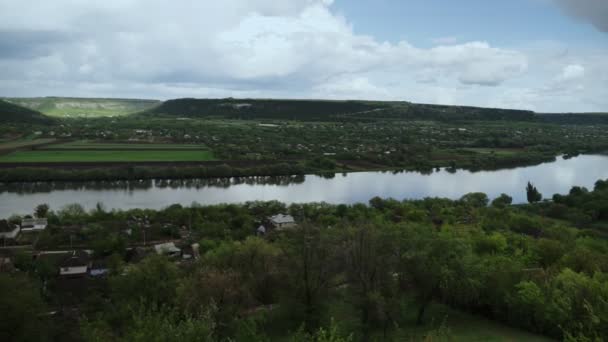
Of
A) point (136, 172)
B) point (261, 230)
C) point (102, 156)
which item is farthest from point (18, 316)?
point (102, 156)

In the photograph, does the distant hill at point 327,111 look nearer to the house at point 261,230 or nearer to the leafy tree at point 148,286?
the house at point 261,230

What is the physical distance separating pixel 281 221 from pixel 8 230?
14.2 metres

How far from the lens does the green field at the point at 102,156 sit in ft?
155

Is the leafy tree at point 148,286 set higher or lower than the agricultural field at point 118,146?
higher

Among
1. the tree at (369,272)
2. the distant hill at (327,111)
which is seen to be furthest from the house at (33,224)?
the distant hill at (327,111)

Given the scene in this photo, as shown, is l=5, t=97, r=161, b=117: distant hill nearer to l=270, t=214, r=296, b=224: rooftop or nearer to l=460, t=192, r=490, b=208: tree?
l=270, t=214, r=296, b=224: rooftop

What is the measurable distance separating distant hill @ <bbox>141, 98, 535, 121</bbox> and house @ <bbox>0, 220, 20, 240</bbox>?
10835cm

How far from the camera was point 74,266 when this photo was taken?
A: 57.5 ft

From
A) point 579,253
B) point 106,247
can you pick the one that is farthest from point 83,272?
point 579,253

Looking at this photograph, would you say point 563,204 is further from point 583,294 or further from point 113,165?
point 113,165

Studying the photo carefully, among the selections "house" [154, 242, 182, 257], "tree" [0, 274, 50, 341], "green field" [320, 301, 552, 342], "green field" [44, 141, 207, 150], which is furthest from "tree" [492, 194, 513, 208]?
"green field" [44, 141, 207, 150]

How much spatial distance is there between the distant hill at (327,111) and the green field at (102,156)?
77.3 m

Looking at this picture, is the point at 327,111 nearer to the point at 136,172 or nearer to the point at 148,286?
the point at 136,172

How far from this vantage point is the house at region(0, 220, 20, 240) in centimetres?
2209
